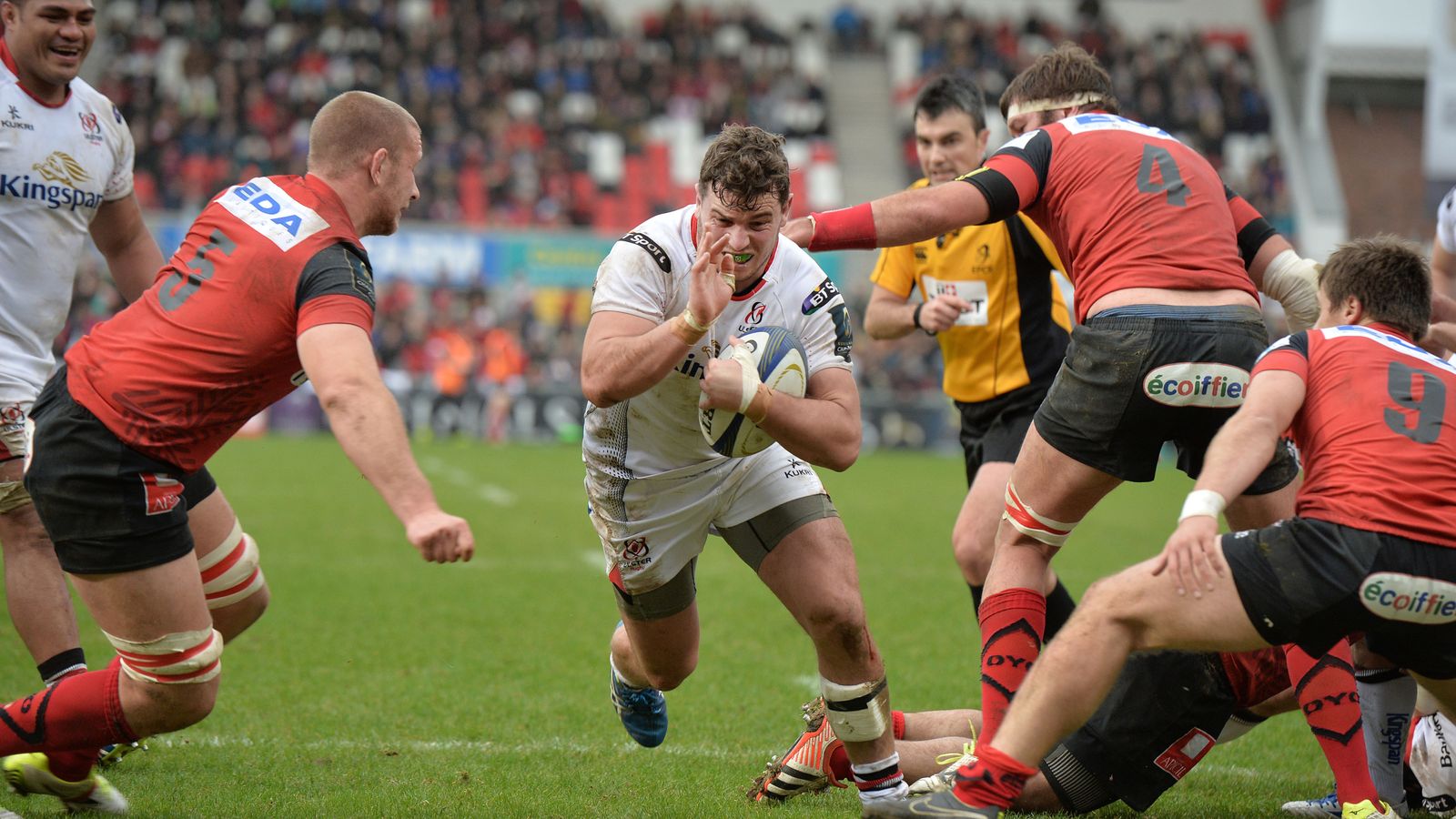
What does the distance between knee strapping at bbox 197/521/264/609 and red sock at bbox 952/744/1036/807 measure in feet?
9.18

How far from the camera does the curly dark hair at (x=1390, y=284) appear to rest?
408cm

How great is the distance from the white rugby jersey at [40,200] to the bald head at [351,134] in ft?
6.22

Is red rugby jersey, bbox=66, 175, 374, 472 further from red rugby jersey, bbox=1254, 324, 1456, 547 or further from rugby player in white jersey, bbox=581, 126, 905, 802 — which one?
red rugby jersey, bbox=1254, 324, 1456, 547

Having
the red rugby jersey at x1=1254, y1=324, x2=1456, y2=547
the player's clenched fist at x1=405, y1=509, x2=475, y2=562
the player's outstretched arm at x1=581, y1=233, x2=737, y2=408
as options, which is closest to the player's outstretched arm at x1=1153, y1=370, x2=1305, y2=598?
the red rugby jersey at x1=1254, y1=324, x2=1456, y2=547

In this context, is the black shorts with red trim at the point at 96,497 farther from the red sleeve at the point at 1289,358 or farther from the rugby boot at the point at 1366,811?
the rugby boot at the point at 1366,811

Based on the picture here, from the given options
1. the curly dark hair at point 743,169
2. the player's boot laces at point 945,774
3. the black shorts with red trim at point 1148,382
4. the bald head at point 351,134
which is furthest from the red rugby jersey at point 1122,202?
the bald head at point 351,134

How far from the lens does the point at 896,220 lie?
4.59 metres

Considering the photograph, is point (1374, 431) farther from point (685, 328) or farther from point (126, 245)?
point (126, 245)

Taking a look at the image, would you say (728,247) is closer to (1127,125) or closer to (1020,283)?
(1127,125)

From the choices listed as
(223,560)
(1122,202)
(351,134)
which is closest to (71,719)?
(223,560)

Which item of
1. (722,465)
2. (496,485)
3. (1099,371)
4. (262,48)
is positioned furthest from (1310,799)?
(262,48)

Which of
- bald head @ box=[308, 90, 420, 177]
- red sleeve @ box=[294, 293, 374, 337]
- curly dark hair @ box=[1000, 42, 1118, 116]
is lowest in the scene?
red sleeve @ box=[294, 293, 374, 337]

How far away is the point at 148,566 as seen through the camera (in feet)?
13.4

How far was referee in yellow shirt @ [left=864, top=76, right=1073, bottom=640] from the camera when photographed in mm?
6328
